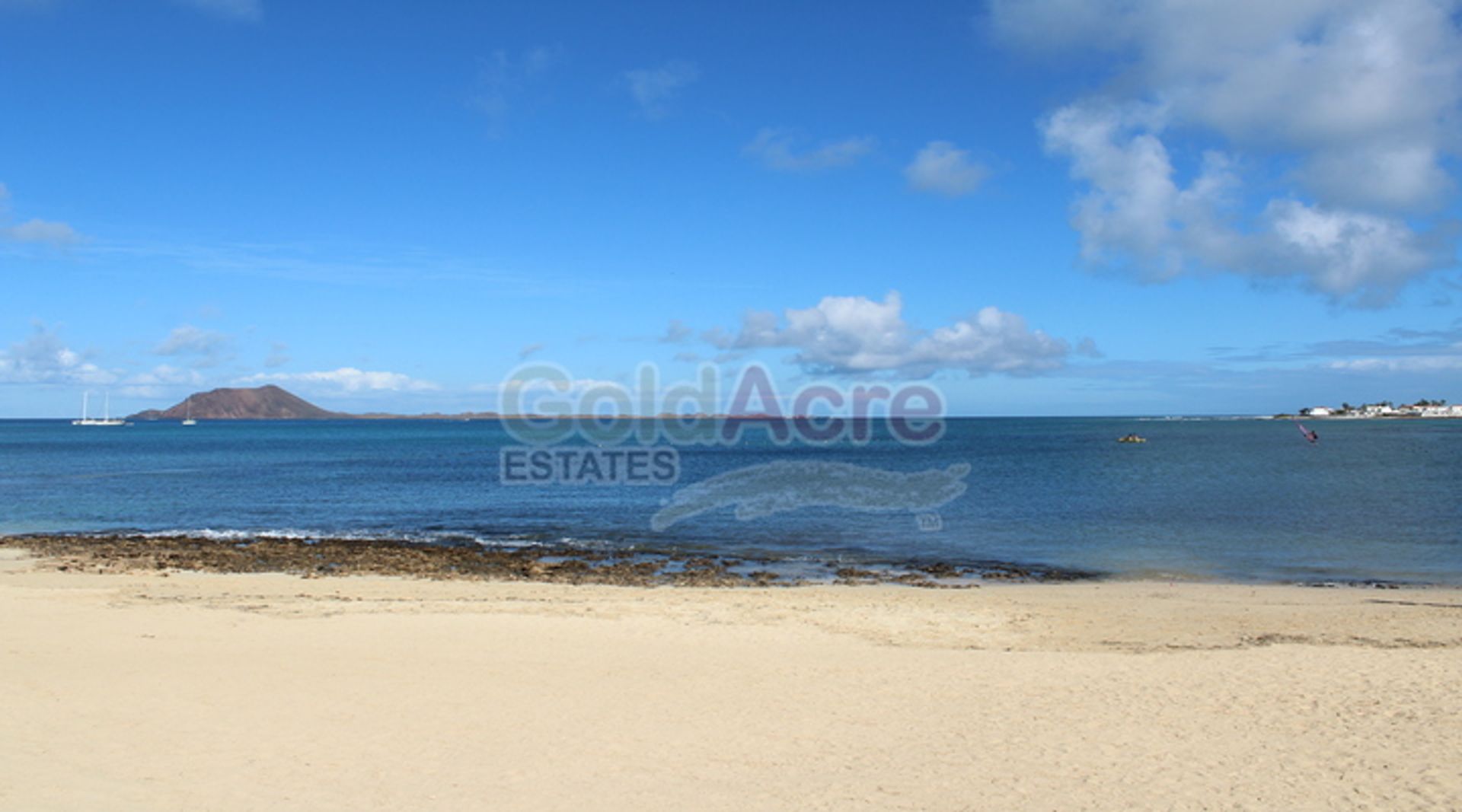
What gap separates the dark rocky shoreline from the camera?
22500mm

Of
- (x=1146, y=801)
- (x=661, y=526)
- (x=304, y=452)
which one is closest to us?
(x=1146, y=801)

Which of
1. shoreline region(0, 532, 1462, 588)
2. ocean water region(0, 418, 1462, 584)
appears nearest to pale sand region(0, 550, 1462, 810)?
shoreline region(0, 532, 1462, 588)

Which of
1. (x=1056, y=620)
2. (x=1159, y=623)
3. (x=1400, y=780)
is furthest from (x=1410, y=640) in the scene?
(x=1400, y=780)

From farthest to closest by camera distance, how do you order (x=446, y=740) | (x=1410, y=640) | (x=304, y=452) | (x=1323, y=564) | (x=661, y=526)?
(x=304, y=452) < (x=661, y=526) < (x=1323, y=564) < (x=1410, y=640) < (x=446, y=740)

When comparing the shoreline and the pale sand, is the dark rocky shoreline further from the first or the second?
the pale sand

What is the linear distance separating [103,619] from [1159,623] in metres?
17.8

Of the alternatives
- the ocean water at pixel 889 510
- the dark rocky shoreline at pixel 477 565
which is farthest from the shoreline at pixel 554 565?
the ocean water at pixel 889 510

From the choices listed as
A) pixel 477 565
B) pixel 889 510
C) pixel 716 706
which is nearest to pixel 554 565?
pixel 477 565

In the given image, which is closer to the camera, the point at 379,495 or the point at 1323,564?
the point at 1323,564

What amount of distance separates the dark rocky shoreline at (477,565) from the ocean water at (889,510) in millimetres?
1847

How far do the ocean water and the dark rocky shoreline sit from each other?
185cm

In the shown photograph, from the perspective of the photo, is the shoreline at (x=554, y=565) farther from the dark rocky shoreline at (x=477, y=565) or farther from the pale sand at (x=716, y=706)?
the pale sand at (x=716, y=706)

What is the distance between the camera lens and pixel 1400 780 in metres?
8.59

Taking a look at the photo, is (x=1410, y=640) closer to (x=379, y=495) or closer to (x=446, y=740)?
(x=446, y=740)
